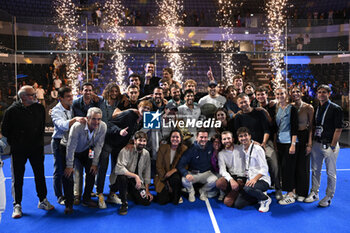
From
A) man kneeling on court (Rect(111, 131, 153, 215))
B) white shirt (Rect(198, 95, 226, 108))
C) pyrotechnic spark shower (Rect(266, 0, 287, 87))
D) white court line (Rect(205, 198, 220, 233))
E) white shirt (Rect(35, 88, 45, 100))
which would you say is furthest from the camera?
pyrotechnic spark shower (Rect(266, 0, 287, 87))

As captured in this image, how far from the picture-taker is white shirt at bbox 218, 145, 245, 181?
14.1 ft

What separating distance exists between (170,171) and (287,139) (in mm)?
1793

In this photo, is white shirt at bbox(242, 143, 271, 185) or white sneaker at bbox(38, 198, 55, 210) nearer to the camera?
white sneaker at bbox(38, 198, 55, 210)

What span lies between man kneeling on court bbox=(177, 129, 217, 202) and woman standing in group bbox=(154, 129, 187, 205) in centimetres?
11

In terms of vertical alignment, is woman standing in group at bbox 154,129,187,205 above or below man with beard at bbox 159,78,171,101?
below

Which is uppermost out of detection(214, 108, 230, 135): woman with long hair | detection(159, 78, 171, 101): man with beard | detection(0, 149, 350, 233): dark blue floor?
detection(159, 78, 171, 101): man with beard

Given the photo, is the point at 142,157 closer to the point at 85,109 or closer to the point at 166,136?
the point at 166,136

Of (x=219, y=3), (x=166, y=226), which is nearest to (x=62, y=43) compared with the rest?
(x=166, y=226)

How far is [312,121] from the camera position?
4.19 metres

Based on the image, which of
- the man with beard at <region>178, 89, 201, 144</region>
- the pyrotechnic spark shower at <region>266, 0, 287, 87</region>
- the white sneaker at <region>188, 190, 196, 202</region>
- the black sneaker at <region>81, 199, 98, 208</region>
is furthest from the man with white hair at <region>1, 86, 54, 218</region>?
the pyrotechnic spark shower at <region>266, 0, 287, 87</region>

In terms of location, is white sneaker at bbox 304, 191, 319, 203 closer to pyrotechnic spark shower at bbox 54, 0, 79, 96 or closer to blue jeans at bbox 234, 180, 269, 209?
blue jeans at bbox 234, 180, 269, 209

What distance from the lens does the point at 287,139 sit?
418 cm

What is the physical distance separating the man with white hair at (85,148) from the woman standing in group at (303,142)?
9.28 feet

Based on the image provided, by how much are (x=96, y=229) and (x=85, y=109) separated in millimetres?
1776
